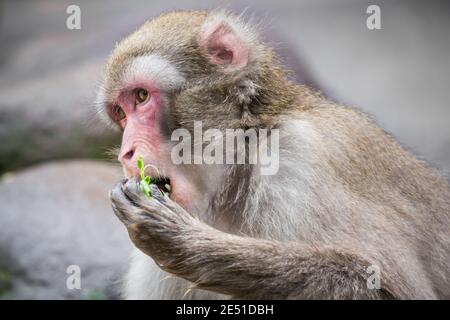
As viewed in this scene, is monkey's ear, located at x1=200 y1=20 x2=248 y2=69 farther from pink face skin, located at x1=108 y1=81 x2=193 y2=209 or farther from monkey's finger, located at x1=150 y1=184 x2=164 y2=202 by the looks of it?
monkey's finger, located at x1=150 y1=184 x2=164 y2=202

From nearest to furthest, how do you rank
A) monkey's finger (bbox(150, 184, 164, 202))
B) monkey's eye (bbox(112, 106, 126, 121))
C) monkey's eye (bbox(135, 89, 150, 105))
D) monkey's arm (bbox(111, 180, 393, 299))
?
monkey's arm (bbox(111, 180, 393, 299))
monkey's finger (bbox(150, 184, 164, 202))
monkey's eye (bbox(135, 89, 150, 105))
monkey's eye (bbox(112, 106, 126, 121))

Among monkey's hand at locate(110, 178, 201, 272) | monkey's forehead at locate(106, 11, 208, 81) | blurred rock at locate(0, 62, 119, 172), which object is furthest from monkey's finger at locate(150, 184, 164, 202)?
blurred rock at locate(0, 62, 119, 172)

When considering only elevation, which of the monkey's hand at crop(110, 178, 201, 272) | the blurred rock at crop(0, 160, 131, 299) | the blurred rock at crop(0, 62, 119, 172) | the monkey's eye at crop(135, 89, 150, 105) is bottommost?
the blurred rock at crop(0, 160, 131, 299)

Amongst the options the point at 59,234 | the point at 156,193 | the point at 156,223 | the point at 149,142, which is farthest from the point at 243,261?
the point at 59,234

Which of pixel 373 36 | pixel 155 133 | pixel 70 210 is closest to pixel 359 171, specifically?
pixel 155 133
